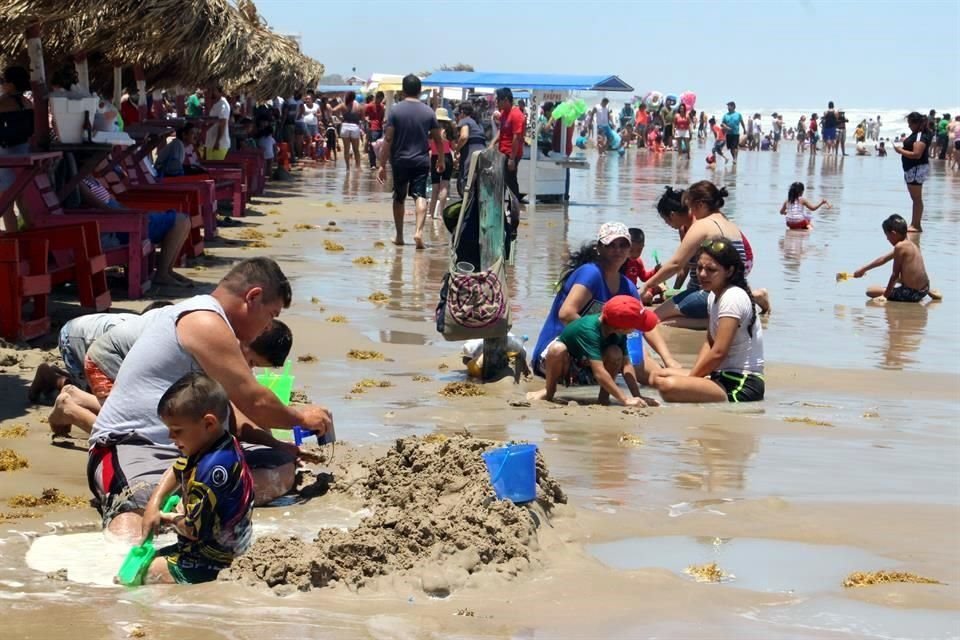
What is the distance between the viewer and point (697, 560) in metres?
4.96

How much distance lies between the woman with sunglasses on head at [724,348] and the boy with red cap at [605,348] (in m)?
0.26

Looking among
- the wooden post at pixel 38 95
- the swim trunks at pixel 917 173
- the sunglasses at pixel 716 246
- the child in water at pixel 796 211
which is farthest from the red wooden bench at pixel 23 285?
the swim trunks at pixel 917 173

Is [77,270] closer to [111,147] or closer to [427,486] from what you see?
[111,147]

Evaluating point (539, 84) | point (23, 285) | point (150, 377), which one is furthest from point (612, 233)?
point (539, 84)

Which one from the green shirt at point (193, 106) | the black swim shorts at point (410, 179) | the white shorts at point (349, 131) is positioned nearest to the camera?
the black swim shorts at point (410, 179)

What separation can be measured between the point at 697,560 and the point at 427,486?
3.61ft

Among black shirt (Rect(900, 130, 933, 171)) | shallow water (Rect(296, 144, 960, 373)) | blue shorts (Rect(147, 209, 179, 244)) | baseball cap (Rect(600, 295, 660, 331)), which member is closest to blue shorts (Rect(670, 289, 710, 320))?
shallow water (Rect(296, 144, 960, 373))

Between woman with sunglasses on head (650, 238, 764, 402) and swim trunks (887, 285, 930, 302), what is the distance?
18.0 feet

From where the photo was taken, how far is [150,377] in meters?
5.19

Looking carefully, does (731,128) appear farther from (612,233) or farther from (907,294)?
(612,233)

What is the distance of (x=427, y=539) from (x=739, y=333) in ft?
11.9

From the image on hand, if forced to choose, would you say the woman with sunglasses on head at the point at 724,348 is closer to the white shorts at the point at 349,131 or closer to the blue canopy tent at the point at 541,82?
the blue canopy tent at the point at 541,82

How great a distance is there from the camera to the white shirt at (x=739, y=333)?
7.86 metres

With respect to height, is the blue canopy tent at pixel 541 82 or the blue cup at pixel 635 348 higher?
the blue canopy tent at pixel 541 82
